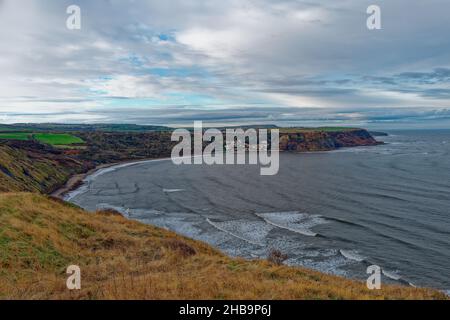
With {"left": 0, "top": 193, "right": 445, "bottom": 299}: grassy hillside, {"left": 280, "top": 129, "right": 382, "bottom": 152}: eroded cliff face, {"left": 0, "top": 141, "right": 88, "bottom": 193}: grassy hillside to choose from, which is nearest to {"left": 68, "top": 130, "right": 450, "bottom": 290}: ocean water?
{"left": 0, "top": 141, "right": 88, "bottom": 193}: grassy hillside

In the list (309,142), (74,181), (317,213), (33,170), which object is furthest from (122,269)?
(309,142)

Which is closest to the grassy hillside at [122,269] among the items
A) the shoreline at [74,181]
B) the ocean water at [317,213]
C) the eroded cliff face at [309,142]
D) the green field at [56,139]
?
the ocean water at [317,213]

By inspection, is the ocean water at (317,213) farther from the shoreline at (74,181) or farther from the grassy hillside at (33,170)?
the grassy hillside at (33,170)

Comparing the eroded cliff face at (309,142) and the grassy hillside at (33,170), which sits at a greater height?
the eroded cliff face at (309,142)

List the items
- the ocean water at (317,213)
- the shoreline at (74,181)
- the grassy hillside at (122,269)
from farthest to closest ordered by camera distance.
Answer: the shoreline at (74,181)
the ocean water at (317,213)
the grassy hillside at (122,269)

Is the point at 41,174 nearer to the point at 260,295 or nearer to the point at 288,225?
the point at 288,225

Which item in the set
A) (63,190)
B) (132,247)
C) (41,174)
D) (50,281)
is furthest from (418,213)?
(41,174)
